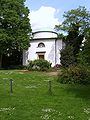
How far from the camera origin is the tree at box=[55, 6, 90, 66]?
49.1 metres

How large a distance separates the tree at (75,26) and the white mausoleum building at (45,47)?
7.39ft

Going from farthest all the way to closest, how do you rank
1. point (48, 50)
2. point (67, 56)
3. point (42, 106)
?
point (48, 50) → point (67, 56) → point (42, 106)

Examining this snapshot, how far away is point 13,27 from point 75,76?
24.5 metres

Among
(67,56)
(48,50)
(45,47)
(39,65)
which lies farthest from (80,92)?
(45,47)

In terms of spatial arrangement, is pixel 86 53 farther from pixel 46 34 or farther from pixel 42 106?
pixel 46 34

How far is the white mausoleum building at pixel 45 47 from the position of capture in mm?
52375

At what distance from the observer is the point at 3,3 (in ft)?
162

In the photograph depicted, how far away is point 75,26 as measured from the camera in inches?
1962

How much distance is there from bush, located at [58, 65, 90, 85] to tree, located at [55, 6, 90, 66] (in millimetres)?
20827

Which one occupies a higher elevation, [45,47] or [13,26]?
[13,26]

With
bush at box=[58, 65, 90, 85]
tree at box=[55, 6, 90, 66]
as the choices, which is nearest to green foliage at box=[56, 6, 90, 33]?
tree at box=[55, 6, 90, 66]

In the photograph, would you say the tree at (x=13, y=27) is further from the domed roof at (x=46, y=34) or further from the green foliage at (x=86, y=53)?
the green foliage at (x=86, y=53)

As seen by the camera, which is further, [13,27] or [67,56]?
[13,27]

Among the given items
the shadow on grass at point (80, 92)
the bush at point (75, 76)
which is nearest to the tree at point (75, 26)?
the bush at point (75, 76)
